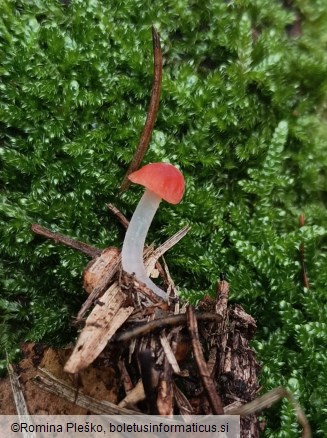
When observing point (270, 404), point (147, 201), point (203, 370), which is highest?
point (147, 201)

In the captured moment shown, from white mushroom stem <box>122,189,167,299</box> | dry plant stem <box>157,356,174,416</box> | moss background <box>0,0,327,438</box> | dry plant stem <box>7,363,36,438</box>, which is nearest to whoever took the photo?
dry plant stem <box>157,356,174,416</box>

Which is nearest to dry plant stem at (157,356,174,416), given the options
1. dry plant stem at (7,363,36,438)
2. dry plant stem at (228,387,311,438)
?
dry plant stem at (228,387,311,438)

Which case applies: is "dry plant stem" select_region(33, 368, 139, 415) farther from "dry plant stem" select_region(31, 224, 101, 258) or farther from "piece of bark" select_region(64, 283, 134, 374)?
"dry plant stem" select_region(31, 224, 101, 258)

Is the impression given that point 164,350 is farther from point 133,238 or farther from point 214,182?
point 214,182

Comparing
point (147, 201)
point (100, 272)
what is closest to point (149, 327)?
point (100, 272)

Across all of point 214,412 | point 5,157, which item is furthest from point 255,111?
point 214,412

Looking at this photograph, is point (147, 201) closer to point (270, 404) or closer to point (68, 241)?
point (68, 241)
